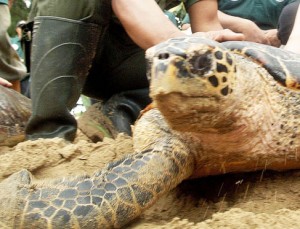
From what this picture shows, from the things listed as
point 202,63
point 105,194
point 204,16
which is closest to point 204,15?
point 204,16

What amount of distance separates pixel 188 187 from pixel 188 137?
23 cm

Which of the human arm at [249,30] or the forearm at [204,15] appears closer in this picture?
the forearm at [204,15]

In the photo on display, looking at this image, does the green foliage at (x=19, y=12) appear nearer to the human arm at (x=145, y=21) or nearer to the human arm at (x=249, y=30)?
the human arm at (x=249, y=30)

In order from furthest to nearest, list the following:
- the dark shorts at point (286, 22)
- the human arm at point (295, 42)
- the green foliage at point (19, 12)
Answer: the green foliage at point (19, 12) < the dark shorts at point (286, 22) < the human arm at point (295, 42)

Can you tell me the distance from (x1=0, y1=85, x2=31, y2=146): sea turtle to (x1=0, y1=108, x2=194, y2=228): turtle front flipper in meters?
1.41

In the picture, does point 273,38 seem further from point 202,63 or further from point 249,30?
point 202,63

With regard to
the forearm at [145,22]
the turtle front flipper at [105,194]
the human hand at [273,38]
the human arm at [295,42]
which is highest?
the forearm at [145,22]

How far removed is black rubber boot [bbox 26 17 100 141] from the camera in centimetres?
205

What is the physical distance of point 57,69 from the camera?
2049 mm

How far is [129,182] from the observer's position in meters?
1.27

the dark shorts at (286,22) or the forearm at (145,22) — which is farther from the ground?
the forearm at (145,22)

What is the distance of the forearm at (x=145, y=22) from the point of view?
75.1 inches

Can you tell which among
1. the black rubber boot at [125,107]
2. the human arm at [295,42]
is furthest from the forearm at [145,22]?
the black rubber boot at [125,107]

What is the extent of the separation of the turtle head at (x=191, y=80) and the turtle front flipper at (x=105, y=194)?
113 mm
